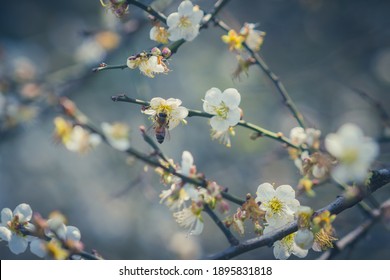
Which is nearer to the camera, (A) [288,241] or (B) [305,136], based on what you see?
(A) [288,241]

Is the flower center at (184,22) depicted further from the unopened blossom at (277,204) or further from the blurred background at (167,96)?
the blurred background at (167,96)

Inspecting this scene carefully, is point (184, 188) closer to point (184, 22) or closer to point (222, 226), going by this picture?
point (222, 226)

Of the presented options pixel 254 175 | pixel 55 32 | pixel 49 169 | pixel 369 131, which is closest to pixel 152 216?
pixel 254 175

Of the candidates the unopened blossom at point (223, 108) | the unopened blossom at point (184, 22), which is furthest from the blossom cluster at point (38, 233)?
the unopened blossom at point (184, 22)

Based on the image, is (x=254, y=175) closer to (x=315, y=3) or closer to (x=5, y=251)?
(x=315, y=3)

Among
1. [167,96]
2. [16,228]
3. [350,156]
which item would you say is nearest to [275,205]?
[350,156]

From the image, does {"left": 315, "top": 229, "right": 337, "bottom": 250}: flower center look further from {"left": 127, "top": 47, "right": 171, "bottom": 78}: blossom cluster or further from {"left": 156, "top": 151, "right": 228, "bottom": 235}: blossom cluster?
{"left": 127, "top": 47, "right": 171, "bottom": 78}: blossom cluster

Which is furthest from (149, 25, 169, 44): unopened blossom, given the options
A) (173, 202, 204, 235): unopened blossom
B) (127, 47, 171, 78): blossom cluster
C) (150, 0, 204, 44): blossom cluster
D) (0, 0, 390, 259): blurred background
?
(0, 0, 390, 259): blurred background
